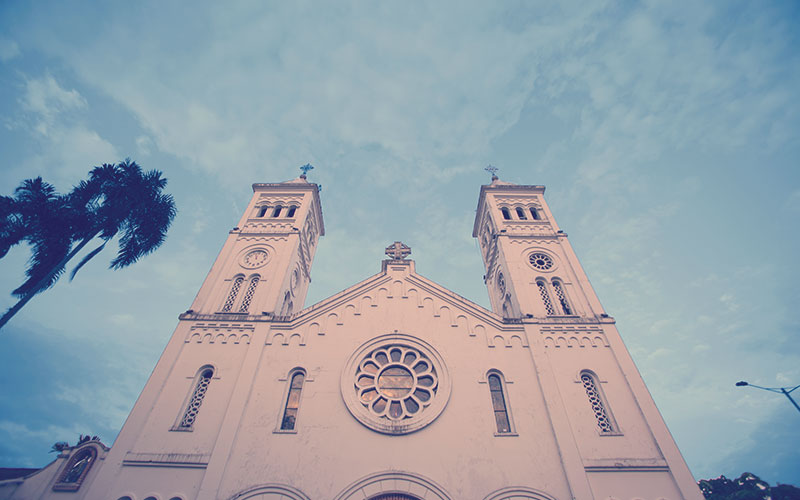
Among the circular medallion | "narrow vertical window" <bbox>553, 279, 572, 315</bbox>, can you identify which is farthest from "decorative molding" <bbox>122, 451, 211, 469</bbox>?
"narrow vertical window" <bbox>553, 279, 572, 315</bbox>

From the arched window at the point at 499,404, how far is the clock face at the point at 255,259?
1211cm

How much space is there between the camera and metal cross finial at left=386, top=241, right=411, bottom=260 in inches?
699

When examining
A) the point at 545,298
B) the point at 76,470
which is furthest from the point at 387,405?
the point at 76,470

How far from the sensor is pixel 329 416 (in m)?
12.0

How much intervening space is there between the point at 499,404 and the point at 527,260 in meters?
8.02

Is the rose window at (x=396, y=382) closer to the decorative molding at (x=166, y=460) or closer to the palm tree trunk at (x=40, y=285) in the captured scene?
the decorative molding at (x=166, y=460)

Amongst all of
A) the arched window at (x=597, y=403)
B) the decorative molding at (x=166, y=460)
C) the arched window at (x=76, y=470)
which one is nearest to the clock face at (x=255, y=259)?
the decorative molding at (x=166, y=460)

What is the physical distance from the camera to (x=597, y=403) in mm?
12797

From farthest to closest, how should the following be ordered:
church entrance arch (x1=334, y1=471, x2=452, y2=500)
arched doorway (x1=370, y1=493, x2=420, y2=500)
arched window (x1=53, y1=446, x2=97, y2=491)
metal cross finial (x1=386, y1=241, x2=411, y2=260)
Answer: metal cross finial (x1=386, y1=241, x2=411, y2=260) < arched window (x1=53, y1=446, x2=97, y2=491) < arched doorway (x1=370, y1=493, x2=420, y2=500) < church entrance arch (x1=334, y1=471, x2=452, y2=500)

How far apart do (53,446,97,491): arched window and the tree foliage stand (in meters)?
30.4

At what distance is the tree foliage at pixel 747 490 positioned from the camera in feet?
67.2

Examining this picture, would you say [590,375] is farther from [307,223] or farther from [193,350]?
[307,223]

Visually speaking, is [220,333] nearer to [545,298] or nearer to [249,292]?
[249,292]

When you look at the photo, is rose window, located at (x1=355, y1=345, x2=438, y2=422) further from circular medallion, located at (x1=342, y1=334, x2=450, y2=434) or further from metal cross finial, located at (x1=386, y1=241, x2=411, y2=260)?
metal cross finial, located at (x1=386, y1=241, x2=411, y2=260)
